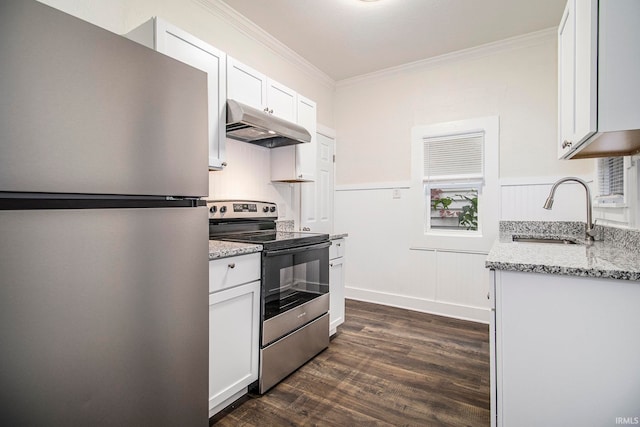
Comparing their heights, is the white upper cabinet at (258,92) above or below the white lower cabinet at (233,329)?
above

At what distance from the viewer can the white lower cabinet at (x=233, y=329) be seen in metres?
1.59

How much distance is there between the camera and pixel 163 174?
3.48 ft

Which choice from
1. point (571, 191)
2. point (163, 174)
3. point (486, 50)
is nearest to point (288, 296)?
point (163, 174)

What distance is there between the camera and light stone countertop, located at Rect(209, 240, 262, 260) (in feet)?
5.20

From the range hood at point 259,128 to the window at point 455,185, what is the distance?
4.79 feet

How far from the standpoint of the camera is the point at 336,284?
271 cm

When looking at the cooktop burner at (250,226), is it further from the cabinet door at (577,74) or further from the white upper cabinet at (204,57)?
the cabinet door at (577,74)

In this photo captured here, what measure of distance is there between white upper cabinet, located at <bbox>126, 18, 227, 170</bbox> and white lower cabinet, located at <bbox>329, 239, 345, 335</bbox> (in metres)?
1.18

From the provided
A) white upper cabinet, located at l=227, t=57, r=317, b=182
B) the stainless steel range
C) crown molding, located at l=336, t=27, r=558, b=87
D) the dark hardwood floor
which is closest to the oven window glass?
the stainless steel range

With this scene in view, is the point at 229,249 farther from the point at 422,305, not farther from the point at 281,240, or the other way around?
the point at 422,305

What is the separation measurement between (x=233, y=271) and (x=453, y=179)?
2490 mm

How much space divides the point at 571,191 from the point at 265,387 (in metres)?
2.89

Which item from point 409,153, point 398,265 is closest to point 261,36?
point 409,153

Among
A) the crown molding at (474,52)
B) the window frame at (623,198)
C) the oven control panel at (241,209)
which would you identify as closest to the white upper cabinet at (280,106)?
the oven control panel at (241,209)
